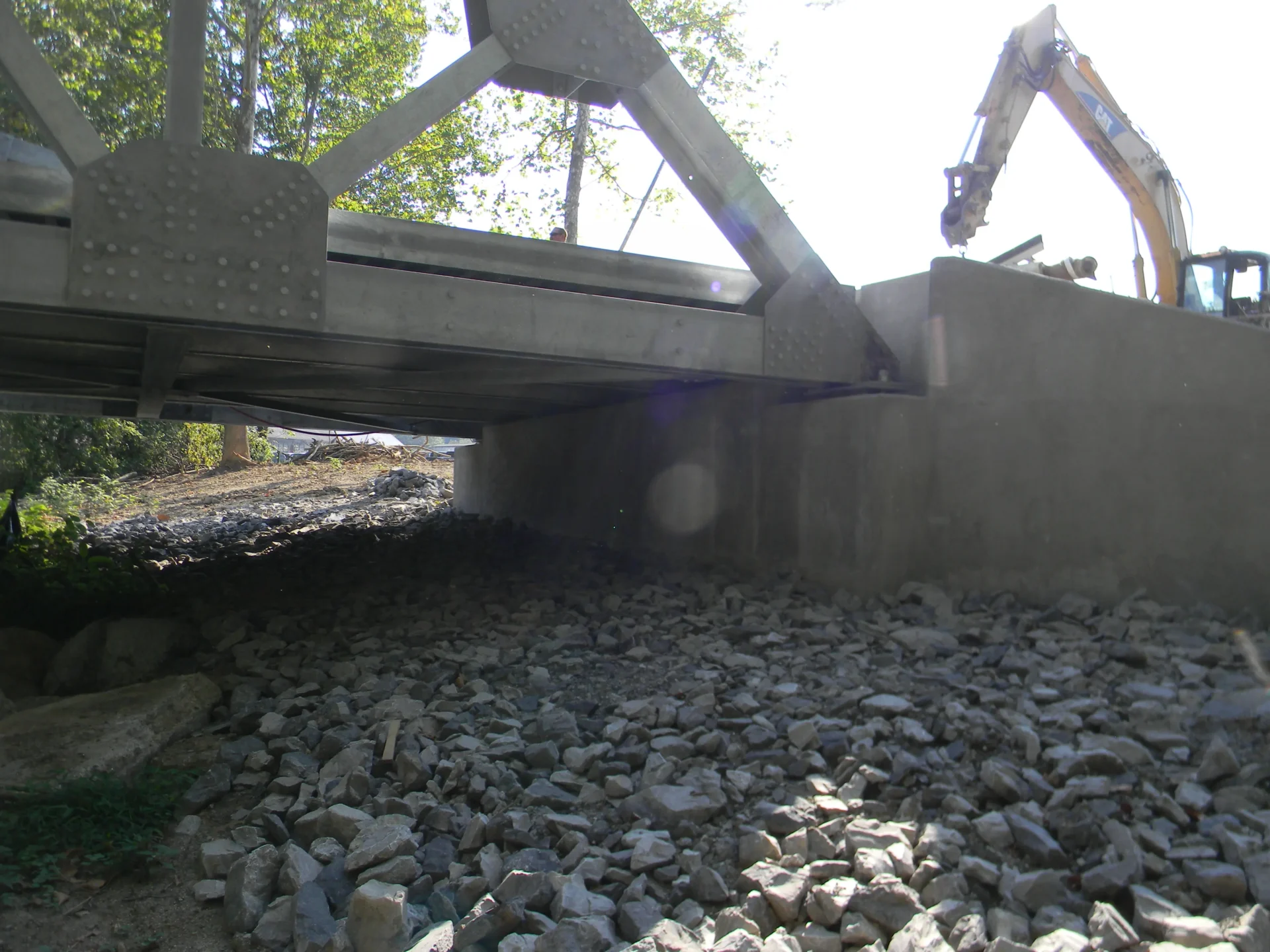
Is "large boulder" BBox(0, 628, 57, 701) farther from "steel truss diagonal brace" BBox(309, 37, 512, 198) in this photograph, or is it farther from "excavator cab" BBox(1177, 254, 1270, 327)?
"excavator cab" BBox(1177, 254, 1270, 327)

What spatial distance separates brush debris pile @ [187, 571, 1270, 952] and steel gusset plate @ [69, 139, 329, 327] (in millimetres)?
1989

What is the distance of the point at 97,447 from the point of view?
70.3ft

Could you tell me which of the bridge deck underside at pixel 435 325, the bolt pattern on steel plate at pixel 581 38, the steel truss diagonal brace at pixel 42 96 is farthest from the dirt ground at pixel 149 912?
the bolt pattern on steel plate at pixel 581 38

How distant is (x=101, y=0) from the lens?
16.4 meters

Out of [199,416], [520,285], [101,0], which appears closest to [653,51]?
[520,285]

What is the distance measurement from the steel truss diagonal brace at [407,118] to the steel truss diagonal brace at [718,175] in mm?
894

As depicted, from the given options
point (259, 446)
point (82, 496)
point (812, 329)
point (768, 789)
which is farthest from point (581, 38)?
point (259, 446)

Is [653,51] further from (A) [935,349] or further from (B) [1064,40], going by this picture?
(B) [1064,40]

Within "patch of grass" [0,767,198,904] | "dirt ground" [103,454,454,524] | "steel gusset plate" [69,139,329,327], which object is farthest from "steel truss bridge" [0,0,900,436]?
"dirt ground" [103,454,454,524]

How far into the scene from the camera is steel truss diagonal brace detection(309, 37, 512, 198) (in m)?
4.45

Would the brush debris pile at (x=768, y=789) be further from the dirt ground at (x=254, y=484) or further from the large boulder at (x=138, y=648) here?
the dirt ground at (x=254, y=484)

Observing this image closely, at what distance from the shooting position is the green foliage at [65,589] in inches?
250

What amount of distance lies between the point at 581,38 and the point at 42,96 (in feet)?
9.10

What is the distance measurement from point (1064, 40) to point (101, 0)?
1652 centimetres
